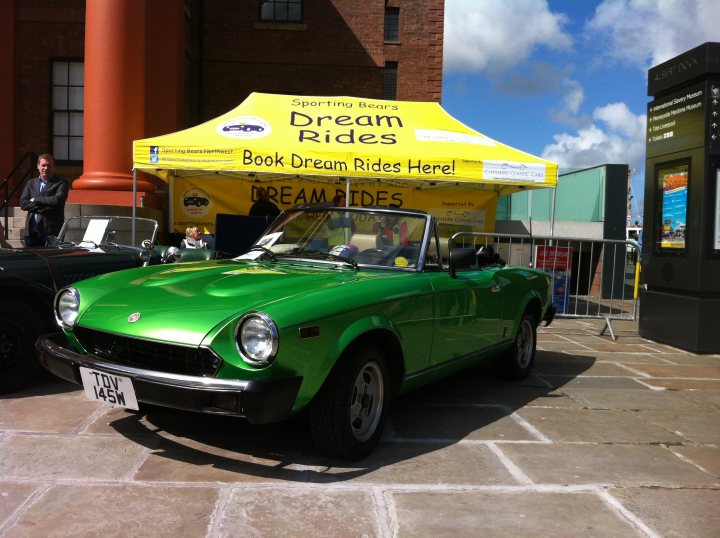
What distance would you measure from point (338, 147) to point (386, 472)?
6340 millimetres

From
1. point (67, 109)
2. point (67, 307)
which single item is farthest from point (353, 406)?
point (67, 109)

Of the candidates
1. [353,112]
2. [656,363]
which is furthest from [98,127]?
[656,363]

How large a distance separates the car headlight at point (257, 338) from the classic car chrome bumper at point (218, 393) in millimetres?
112

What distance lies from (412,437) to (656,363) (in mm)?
4093

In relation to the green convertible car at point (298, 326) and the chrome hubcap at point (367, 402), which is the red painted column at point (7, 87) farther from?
the chrome hubcap at point (367, 402)

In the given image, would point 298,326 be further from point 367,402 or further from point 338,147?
point 338,147

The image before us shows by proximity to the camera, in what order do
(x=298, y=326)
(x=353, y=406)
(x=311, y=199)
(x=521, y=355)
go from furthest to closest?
(x=311, y=199) < (x=521, y=355) < (x=353, y=406) < (x=298, y=326)

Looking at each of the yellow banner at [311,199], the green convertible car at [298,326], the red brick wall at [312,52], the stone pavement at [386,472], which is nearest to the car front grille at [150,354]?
the green convertible car at [298,326]

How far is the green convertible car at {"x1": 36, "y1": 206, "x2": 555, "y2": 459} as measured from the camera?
9.64 feet

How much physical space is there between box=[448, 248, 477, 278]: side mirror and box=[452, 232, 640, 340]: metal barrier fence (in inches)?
50.0

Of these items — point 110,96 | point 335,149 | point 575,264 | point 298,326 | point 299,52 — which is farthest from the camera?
point 299,52

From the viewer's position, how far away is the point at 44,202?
22.7ft

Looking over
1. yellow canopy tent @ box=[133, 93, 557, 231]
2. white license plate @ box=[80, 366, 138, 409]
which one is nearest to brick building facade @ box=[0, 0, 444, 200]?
yellow canopy tent @ box=[133, 93, 557, 231]

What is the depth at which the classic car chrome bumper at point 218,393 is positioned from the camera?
2.85 metres
